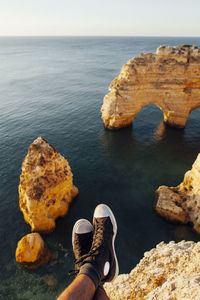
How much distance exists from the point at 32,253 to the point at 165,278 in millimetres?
10978

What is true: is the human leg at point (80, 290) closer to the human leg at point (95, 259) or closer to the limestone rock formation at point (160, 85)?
the human leg at point (95, 259)

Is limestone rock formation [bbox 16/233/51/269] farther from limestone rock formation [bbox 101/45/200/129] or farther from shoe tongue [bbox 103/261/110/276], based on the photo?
limestone rock formation [bbox 101/45/200/129]

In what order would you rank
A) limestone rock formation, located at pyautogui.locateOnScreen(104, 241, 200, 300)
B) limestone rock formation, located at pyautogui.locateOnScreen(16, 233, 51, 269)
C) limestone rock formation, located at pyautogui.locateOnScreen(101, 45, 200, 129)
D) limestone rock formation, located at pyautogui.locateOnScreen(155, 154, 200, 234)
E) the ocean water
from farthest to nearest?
limestone rock formation, located at pyautogui.locateOnScreen(101, 45, 200, 129) → limestone rock formation, located at pyautogui.locateOnScreen(155, 154, 200, 234) → the ocean water → limestone rock formation, located at pyautogui.locateOnScreen(16, 233, 51, 269) → limestone rock formation, located at pyautogui.locateOnScreen(104, 241, 200, 300)

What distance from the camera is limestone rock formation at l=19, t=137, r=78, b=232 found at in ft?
48.6

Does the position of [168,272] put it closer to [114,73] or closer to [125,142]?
[125,142]

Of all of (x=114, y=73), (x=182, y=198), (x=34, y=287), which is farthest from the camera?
(x=114, y=73)

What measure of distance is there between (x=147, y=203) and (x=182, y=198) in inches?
135

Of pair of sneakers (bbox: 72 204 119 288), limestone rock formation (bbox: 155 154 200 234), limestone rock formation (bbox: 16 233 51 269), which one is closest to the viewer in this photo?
pair of sneakers (bbox: 72 204 119 288)

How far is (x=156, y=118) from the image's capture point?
117 ft

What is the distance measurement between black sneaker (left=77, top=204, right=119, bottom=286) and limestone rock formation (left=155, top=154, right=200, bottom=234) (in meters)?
9.71

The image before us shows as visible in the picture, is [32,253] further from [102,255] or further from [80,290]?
[80,290]

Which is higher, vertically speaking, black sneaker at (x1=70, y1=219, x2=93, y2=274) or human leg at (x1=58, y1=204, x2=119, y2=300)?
human leg at (x1=58, y1=204, x2=119, y2=300)

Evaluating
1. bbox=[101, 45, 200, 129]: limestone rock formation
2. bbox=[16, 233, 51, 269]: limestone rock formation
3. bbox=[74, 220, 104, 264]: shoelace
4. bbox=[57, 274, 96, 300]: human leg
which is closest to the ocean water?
bbox=[16, 233, 51, 269]: limestone rock formation

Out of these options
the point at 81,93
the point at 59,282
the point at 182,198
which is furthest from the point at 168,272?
the point at 81,93
